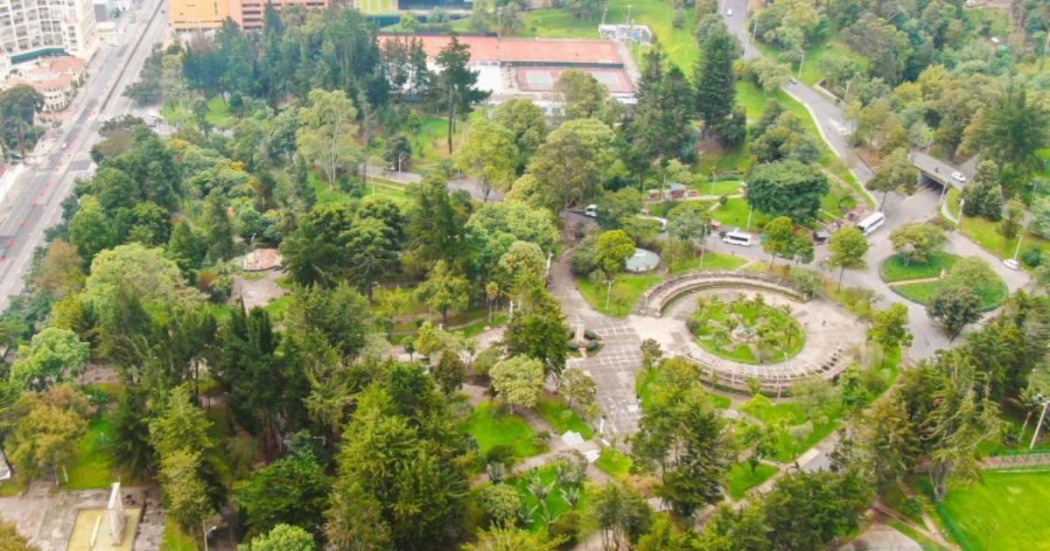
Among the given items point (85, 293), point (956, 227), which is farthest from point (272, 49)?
point (956, 227)

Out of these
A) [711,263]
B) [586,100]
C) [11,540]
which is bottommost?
[11,540]

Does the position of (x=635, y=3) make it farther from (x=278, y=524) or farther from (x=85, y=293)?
(x=278, y=524)

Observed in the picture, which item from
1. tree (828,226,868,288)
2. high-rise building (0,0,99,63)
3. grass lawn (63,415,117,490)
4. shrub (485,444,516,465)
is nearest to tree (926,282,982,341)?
tree (828,226,868,288)

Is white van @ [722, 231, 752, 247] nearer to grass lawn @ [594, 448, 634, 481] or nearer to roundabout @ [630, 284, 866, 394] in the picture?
roundabout @ [630, 284, 866, 394]

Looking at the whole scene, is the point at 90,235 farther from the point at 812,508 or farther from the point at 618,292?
the point at 812,508

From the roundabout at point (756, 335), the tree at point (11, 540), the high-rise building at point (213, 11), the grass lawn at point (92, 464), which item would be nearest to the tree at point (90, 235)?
the grass lawn at point (92, 464)

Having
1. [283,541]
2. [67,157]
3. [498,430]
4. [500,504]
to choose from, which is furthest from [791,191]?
[67,157]
